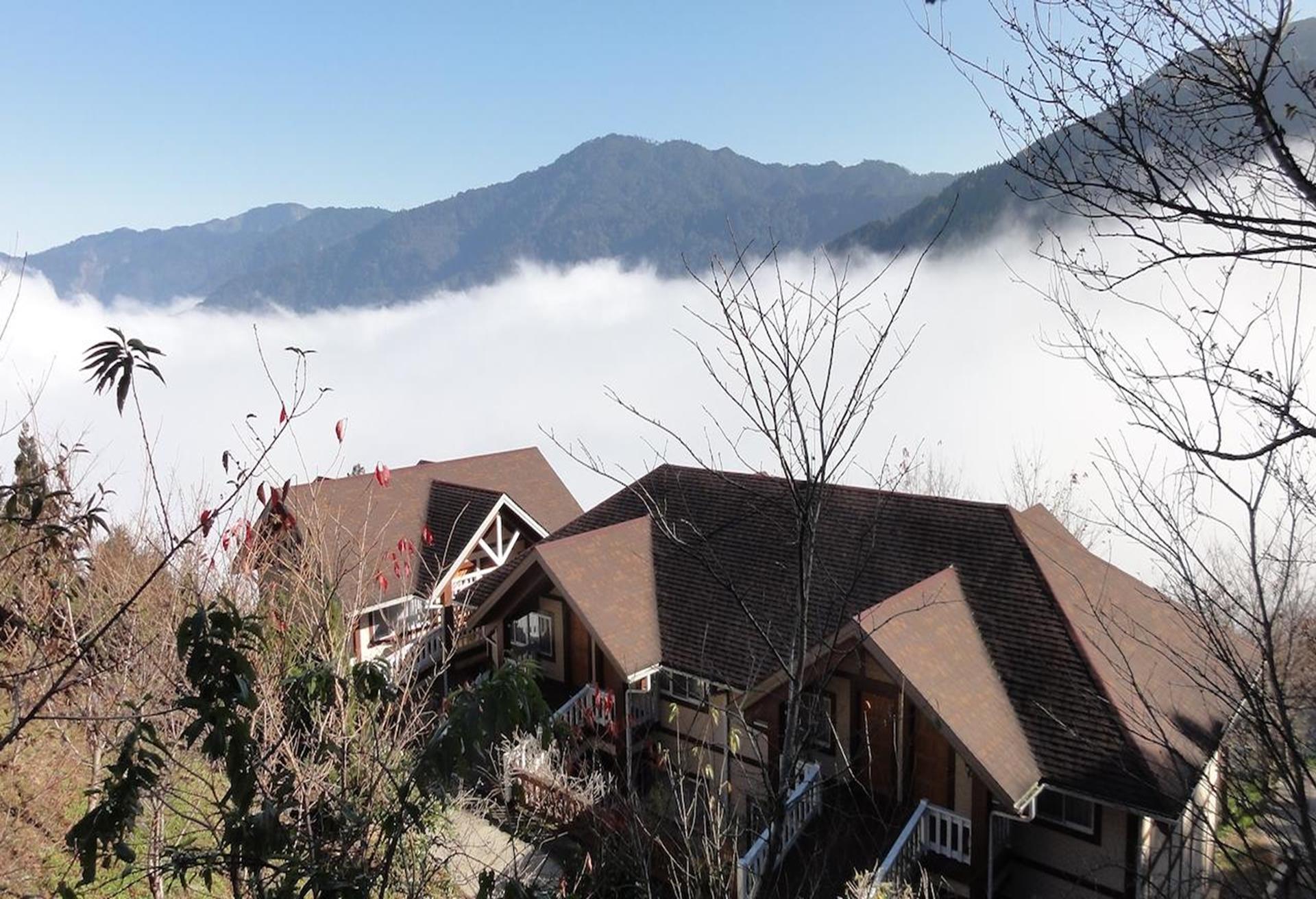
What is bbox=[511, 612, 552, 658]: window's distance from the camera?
17.7 meters

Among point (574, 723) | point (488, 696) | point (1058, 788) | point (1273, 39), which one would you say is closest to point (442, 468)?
point (574, 723)

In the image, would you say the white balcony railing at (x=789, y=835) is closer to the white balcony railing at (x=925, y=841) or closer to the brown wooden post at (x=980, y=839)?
the white balcony railing at (x=925, y=841)

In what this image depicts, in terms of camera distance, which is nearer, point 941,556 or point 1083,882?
point 1083,882

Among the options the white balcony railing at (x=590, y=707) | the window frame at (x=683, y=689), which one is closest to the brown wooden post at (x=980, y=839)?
the window frame at (x=683, y=689)

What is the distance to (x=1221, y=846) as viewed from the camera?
15.6 ft

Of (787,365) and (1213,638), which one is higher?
(787,365)

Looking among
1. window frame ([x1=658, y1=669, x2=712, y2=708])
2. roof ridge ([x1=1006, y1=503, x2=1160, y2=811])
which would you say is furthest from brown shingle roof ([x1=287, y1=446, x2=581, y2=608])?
roof ridge ([x1=1006, y1=503, x2=1160, y2=811])

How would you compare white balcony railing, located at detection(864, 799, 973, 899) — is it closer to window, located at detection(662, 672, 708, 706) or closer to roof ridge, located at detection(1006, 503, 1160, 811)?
roof ridge, located at detection(1006, 503, 1160, 811)

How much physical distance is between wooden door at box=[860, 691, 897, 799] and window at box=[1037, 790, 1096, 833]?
2092 millimetres

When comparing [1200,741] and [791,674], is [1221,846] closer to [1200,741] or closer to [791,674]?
[791,674]

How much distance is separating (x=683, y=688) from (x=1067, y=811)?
681cm

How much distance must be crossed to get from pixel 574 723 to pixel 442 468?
1224 centimetres

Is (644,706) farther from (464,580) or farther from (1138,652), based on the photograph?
(1138,652)

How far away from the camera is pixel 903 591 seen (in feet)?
43.9
